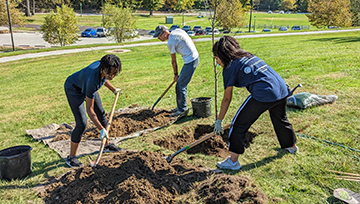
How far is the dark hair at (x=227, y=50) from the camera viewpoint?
3430 millimetres

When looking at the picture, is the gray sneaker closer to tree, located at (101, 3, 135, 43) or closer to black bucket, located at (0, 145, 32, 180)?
black bucket, located at (0, 145, 32, 180)

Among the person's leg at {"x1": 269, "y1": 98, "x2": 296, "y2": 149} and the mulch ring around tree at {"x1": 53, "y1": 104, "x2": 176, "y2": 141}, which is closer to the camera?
Result: the person's leg at {"x1": 269, "y1": 98, "x2": 296, "y2": 149}

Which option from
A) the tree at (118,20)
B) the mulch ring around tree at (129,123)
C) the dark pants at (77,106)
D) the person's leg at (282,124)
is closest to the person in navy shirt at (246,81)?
the person's leg at (282,124)

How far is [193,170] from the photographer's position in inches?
157

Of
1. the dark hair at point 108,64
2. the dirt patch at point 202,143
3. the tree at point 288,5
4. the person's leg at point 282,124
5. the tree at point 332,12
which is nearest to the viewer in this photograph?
the dark hair at point 108,64

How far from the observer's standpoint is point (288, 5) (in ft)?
302

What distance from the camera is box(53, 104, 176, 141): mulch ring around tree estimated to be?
5.64 meters

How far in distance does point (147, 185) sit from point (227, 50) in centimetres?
193

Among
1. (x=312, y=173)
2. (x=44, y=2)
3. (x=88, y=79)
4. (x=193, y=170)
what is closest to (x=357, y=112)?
(x=312, y=173)

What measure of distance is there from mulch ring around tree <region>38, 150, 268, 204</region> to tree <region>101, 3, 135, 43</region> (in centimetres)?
2281

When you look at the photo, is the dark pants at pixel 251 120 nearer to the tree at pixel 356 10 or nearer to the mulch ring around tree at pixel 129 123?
the mulch ring around tree at pixel 129 123

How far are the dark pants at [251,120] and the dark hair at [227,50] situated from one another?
578 millimetres

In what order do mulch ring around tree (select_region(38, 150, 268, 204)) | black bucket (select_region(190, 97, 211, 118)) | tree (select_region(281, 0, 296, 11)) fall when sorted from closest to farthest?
1. mulch ring around tree (select_region(38, 150, 268, 204))
2. black bucket (select_region(190, 97, 211, 118))
3. tree (select_region(281, 0, 296, 11))

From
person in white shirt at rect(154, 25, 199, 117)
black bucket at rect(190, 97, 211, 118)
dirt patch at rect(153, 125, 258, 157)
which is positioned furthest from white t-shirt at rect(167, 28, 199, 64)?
dirt patch at rect(153, 125, 258, 157)
